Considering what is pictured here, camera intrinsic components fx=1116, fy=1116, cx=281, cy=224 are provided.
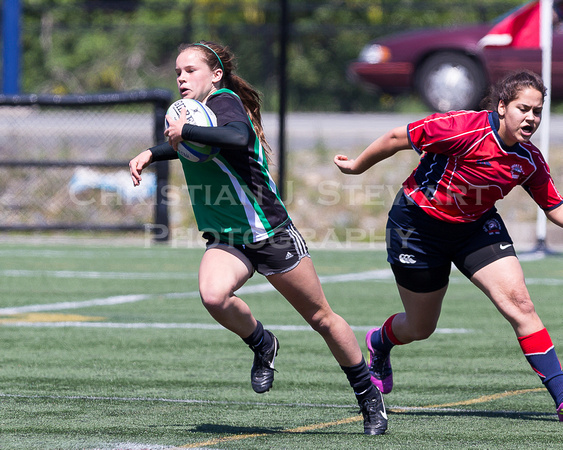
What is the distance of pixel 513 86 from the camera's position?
17.6 ft

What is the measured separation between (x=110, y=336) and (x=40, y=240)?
345 inches

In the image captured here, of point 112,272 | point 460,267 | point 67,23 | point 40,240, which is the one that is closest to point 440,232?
point 460,267

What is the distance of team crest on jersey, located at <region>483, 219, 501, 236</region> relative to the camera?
5.65m

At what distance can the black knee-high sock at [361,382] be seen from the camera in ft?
17.5

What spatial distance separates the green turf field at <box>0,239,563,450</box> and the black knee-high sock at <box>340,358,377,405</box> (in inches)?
7.0

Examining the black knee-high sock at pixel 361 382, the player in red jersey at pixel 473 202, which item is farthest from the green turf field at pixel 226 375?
the player in red jersey at pixel 473 202

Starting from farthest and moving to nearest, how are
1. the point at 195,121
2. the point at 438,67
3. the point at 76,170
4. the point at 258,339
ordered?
1. the point at 438,67
2. the point at 76,170
3. the point at 258,339
4. the point at 195,121

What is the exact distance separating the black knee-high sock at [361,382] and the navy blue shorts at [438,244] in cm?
64

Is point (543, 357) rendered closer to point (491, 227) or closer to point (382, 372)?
point (491, 227)

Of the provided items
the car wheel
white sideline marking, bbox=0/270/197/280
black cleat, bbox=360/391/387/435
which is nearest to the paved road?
the car wheel

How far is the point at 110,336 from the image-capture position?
830cm

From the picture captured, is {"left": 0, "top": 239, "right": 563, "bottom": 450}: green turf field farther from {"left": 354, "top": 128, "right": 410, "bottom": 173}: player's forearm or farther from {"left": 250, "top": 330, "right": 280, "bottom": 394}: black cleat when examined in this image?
{"left": 354, "top": 128, "right": 410, "bottom": 173}: player's forearm

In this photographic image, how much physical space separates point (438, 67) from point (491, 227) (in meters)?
13.6

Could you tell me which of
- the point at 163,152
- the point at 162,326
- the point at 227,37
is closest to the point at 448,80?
the point at 227,37
